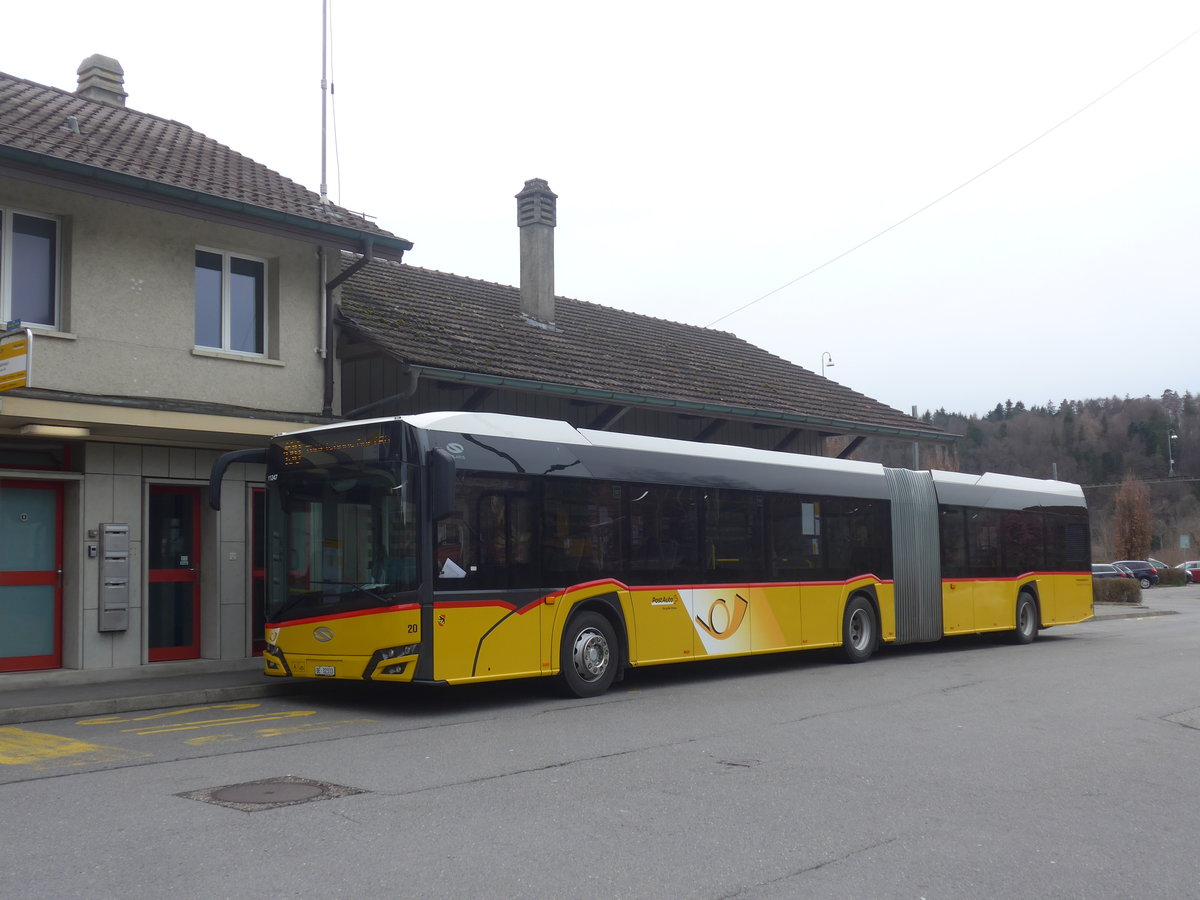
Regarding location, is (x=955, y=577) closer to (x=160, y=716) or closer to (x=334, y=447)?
(x=334, y=447)

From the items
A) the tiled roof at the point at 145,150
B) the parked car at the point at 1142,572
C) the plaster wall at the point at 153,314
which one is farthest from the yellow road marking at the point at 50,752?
the parked car at the point at 1142,572

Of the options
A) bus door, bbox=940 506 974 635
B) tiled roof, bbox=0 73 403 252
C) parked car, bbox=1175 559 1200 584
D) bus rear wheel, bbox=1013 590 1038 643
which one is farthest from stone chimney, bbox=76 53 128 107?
parked car, bbox=1175 559 1200 584

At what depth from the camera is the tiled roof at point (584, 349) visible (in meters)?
17.4

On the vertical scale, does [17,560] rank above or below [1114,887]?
above

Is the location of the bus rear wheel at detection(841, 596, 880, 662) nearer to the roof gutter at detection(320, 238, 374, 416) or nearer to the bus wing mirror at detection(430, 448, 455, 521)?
the roof gutter at detection(320, 238, 374, 416)

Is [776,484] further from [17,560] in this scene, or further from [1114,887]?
[1114,887]

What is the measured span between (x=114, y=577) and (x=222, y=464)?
243 cm

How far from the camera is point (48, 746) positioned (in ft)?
30.9

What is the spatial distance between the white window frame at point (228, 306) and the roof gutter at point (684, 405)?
1964 millimetres

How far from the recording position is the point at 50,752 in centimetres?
911

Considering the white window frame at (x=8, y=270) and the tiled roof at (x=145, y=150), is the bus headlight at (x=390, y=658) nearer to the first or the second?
the white window frame at (x=8, y=270)

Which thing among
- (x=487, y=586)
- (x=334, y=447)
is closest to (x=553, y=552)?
(x=487, y=586)

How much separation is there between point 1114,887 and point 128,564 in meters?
11.6

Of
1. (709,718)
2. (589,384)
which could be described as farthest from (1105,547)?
(709,718)
